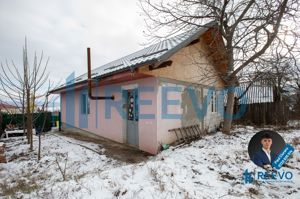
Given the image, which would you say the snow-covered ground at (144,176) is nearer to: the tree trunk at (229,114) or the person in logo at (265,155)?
the person in logo at (265,155)

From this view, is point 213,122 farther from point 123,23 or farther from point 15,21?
point 15,21

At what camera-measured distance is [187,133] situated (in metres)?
8.16

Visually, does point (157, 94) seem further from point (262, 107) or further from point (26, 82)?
point (262, 107)

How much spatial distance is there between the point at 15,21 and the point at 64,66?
6.27 metres

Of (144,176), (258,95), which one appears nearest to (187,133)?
(144,176)

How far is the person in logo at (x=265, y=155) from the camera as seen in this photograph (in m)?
3.18

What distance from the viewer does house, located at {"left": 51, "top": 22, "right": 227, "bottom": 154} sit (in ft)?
22.1

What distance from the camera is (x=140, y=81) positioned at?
7258 mm

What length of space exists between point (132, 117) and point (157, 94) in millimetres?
1769

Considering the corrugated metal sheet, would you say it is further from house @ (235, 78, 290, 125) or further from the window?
the window

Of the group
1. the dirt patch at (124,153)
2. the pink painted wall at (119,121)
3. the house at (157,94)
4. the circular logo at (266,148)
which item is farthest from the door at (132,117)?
the circular logo at (266,148)

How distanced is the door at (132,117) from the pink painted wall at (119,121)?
0.22 m

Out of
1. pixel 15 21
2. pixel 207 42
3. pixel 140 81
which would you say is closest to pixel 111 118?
pixel 140 81

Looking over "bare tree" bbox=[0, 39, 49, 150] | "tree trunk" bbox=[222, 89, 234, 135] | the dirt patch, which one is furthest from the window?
"tree trunk" bbox=[222, 89, 234, 135]
